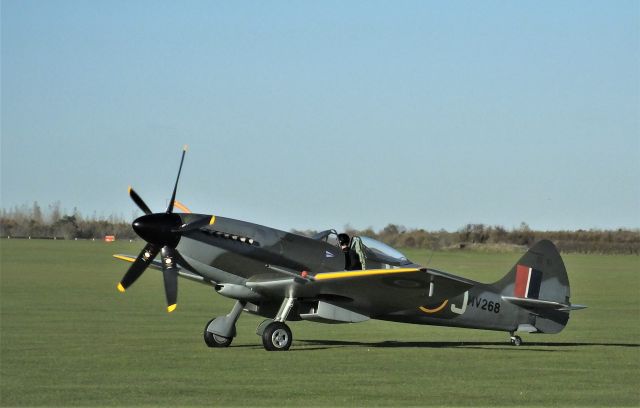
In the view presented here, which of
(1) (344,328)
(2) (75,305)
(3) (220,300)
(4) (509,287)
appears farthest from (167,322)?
(3) (220,300)

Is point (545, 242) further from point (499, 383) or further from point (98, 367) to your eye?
point (98, 367)

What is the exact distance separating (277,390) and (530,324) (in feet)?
28.0

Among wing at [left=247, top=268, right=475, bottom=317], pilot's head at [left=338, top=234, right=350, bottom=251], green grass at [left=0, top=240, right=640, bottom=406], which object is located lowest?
green grass at [left=0, top=240, right=640, bottom=406]

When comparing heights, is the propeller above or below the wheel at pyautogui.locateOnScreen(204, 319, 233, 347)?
above

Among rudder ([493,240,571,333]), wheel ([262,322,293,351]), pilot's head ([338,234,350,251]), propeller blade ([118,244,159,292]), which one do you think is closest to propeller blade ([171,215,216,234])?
propeller blade ([118,244,159,292])

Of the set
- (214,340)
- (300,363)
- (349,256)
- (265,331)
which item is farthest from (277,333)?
(349,256)

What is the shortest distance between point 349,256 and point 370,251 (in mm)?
366

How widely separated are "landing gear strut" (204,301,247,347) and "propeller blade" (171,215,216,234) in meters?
1.66

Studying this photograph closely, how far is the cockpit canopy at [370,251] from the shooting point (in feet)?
67.7

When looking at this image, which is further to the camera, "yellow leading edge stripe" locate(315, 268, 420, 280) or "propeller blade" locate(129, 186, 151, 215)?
"propeller blade" locate(129, 186, 151, 215)

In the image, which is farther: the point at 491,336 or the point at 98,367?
the point at 491,336

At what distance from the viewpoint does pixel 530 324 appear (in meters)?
22.1

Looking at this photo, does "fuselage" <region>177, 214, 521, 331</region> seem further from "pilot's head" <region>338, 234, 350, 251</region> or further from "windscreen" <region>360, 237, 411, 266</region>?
"windscreen" <region>360, 237, 411, 266</region>

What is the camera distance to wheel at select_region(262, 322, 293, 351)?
19562 mm
